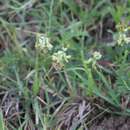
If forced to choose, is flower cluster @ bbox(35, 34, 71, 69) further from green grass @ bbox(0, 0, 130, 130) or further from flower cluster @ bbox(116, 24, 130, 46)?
flower cluster @ bbox(116, 24, 130, 46)

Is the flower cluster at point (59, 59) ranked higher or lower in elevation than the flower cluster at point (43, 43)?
Answer: lower

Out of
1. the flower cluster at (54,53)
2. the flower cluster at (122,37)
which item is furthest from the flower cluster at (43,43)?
the flower cluster at (122,37)

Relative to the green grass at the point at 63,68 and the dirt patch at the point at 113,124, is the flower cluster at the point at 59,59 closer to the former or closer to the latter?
the green grass at the point at 63,68

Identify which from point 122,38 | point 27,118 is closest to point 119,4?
point 122,38

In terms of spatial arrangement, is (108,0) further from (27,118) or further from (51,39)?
(27,118)

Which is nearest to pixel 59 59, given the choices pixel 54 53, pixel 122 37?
pixel 54 53
